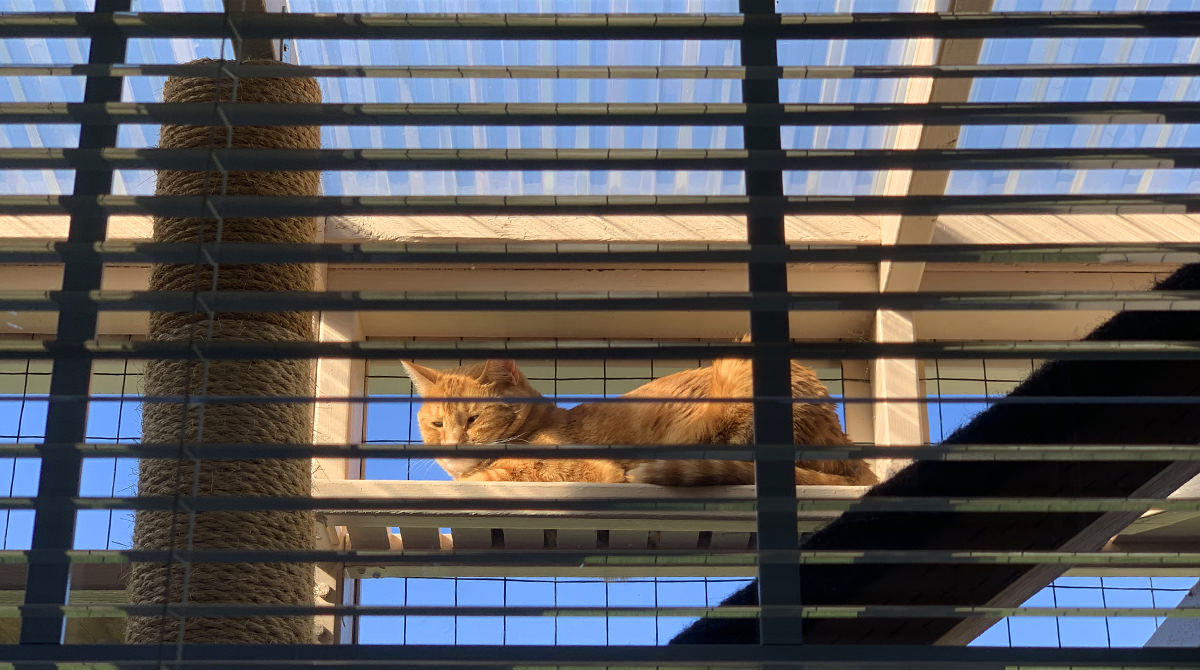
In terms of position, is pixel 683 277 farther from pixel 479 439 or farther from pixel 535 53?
pixel 535 53

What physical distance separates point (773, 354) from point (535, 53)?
3.32 feet

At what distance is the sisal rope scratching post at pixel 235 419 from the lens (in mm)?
1402

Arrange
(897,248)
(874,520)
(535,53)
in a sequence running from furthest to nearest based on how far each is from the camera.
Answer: (535,53)
(874,520)
(897,248)

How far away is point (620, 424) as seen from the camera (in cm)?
241

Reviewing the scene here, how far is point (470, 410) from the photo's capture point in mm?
2457

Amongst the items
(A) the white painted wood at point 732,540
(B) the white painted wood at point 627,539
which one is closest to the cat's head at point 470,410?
(B) the white painted wood at point 627,539

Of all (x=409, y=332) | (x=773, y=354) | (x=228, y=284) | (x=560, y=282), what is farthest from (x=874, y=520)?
(x=409, y=332)

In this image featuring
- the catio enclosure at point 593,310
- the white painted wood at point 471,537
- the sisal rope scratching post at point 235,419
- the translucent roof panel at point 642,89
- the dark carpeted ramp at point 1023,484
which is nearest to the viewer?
the catio enclosure at point 593,310

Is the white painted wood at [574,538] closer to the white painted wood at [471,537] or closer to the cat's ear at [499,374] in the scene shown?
the white painted wood at [471,537]

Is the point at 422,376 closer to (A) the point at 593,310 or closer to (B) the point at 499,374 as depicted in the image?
(B) the point at 499,374

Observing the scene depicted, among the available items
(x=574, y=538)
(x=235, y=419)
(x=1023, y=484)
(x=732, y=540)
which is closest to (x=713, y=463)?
(x=732, y=540)

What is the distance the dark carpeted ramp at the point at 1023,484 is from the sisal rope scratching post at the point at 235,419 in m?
0.67

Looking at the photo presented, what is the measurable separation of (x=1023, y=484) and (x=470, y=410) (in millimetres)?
1562

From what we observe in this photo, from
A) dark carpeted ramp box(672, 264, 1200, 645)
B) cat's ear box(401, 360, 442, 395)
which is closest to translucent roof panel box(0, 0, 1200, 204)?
cat's ear box(401, 360, 442, 395)
